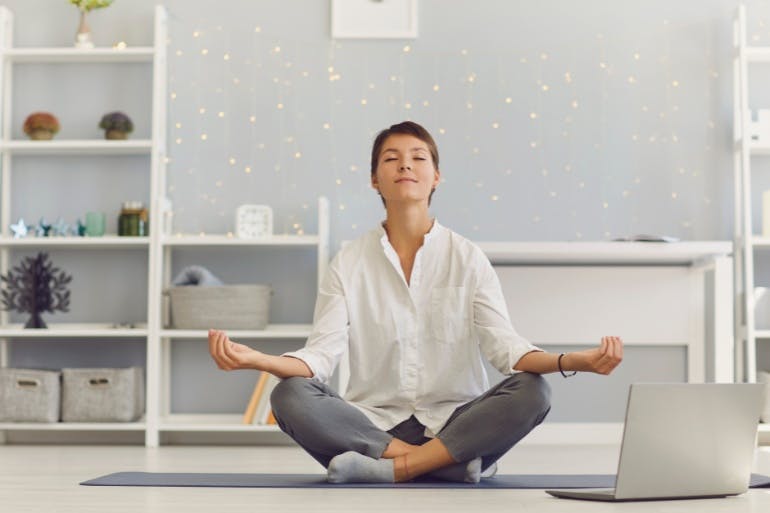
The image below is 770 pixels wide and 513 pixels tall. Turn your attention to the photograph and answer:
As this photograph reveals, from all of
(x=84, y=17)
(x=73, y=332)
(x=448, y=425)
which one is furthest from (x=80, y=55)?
(x=448, y=425)

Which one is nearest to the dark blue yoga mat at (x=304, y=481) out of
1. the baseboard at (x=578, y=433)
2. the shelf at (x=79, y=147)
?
the baseboard at (x=578, y=433)

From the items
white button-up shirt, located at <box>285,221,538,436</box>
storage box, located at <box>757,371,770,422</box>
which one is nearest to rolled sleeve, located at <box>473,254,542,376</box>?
white button-up shirt, located at <box>285,221,538,436</box>

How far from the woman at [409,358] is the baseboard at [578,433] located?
1.63 meters

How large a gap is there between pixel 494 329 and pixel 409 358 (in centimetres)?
20

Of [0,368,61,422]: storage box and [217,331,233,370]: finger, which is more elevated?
[217,331,233,370]: finger

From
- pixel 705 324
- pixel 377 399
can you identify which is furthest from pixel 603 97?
pixel 377 399

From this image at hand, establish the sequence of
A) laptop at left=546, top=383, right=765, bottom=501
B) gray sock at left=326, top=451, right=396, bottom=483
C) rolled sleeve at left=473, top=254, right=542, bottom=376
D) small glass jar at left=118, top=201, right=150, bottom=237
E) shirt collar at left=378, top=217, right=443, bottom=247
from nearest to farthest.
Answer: laptop at left=546, top=383, right=765, bottom=501 → gray sock at left=326, top=451, right=396, bottom=483 → rolled sleeve at left=473, top=254, right=542, bottom=376 → shirt collar at left=378, top=217, right=443, bottom=247 → small glass jar at left=118, top=201, right=150, bottom=237

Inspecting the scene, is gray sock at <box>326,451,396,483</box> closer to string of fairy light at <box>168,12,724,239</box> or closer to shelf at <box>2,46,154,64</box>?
string of fairy light at <box>168,12,724,239</box>

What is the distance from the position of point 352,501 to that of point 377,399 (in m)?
0.52

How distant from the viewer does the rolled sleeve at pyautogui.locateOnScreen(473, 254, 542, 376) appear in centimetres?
247

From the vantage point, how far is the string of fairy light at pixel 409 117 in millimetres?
4309

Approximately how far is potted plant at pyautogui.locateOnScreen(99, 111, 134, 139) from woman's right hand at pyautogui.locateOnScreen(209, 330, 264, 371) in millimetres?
2181

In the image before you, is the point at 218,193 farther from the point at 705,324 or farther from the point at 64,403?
the point at 705,324

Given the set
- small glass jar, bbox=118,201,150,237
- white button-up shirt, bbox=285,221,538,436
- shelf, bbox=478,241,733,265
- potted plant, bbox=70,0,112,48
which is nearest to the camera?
white button-up shirt, bbox=285,221,538,436
